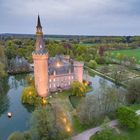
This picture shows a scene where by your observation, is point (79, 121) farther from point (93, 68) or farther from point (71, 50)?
point (71, 50)

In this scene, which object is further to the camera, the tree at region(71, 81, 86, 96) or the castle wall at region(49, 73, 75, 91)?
the castle wall at region(49, 73, 75, 91)

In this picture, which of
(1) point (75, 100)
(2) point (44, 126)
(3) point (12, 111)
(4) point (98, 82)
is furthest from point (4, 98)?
(4) point (98, 82)

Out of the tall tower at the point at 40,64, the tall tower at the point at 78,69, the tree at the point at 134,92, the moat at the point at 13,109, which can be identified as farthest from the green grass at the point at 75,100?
the tree at the point at 134,92

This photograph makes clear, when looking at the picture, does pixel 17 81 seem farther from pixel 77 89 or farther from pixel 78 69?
pixel 77 89

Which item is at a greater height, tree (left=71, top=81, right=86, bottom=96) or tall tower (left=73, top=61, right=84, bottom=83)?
tall tower (left=73, top=61, right=84, bottom=83)

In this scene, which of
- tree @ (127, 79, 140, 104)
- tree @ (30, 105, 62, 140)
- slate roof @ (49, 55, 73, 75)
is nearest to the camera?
tree @ (30, 105, 62, 140)

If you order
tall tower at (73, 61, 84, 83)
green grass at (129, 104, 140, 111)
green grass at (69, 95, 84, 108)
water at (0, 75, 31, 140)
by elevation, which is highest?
tall tower at (73, 61, 84, 83)

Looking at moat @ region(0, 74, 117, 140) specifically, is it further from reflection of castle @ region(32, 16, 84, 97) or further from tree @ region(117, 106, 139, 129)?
tree @ region(117, 106, 139, 129)

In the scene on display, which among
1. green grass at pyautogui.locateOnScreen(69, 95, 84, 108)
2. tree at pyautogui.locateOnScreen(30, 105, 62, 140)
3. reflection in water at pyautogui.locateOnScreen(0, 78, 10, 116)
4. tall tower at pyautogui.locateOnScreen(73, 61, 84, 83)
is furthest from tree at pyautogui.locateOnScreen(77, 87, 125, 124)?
reflection in water at pyautogui.locateOnScreen(0, 78, 10, 116)
